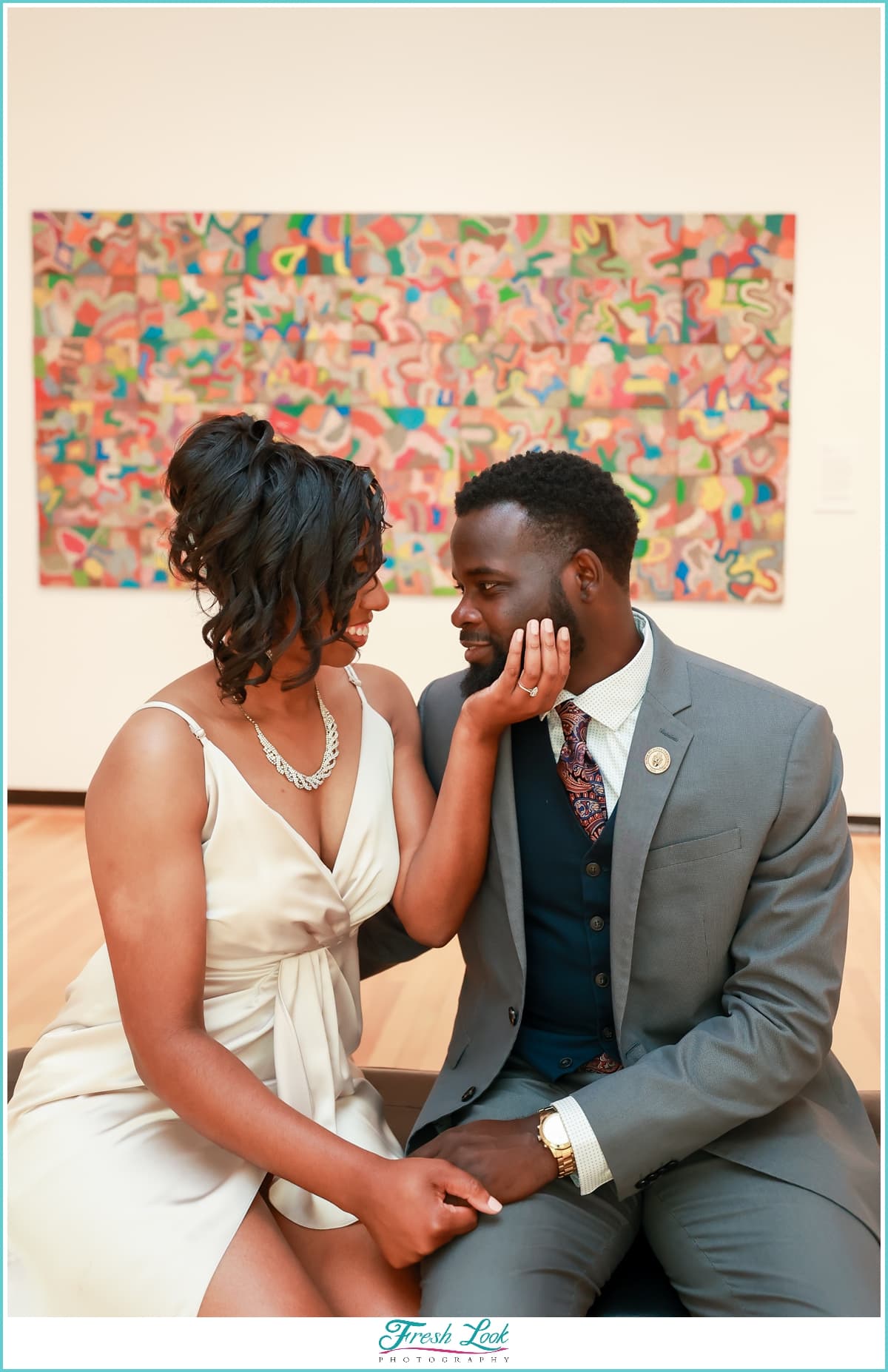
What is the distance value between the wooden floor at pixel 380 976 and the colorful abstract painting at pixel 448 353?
156 centimetres

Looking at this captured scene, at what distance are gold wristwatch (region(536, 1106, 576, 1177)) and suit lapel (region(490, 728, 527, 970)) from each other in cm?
22

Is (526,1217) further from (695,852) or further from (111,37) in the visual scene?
(111,37)

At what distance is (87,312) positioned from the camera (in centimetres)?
581

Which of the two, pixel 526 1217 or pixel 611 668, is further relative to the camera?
pixel 611 668

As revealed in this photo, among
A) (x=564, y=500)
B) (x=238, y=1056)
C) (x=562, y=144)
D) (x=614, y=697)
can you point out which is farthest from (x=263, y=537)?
(x=562, y=144)

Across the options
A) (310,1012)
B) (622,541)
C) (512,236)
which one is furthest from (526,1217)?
(512,236)

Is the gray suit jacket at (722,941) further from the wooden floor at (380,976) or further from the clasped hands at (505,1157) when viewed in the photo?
the wooden floor at (380,976)

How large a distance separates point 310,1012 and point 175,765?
408 millimetres

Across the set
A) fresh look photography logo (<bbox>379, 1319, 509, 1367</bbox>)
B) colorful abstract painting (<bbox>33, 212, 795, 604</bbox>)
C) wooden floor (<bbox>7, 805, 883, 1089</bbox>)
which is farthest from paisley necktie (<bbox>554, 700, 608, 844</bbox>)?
colorful abstract painting (<bbox>33, 212, 795, 604</bbox>)

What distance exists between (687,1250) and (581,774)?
2.17ft

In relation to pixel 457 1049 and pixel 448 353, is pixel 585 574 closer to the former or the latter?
pixel 457 1049

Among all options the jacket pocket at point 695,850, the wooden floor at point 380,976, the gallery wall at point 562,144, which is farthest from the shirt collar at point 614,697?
the gallery wall at point 562,144

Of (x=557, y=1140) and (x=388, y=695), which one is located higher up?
(x=388, y=695)

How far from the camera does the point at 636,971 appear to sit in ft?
5.59
